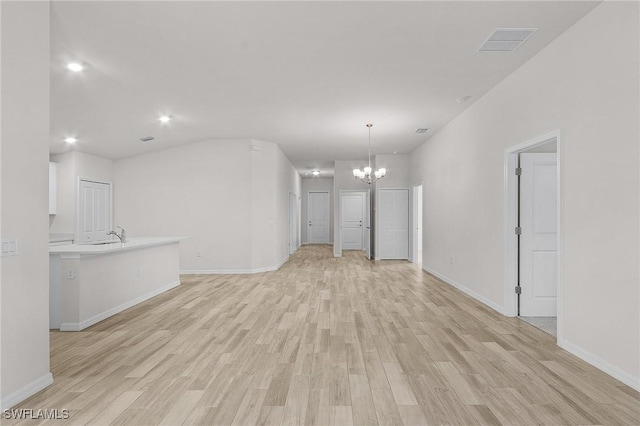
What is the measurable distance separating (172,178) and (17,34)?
18.1ft

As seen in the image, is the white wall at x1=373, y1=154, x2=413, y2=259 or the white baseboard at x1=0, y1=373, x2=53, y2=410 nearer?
the white baseboard at x1=0, y1=373, x2=53, y2=410

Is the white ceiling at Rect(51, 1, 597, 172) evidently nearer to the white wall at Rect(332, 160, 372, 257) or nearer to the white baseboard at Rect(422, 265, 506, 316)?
the white baseboard at Rect(422, 265, 506, 316)

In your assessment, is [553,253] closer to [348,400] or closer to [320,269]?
[348,400]

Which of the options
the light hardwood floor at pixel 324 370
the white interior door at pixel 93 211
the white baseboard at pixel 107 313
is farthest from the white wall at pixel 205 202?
the light hardwood floor at pixel 324 370

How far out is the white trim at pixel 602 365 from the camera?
2.56 metres

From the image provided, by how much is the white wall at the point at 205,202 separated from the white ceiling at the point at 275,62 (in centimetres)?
111

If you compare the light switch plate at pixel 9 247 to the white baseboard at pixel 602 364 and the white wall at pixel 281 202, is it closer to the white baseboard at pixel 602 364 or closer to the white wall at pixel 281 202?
the white baseboard at pixel 602 364

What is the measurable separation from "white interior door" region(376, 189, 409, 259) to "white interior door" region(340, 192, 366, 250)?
3.40 metres

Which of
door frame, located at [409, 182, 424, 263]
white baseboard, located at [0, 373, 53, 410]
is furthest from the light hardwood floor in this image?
door frame, located at [409, 182, 424, 263]

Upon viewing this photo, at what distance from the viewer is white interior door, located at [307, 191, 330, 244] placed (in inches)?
595

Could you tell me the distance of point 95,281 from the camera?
4.27 metres

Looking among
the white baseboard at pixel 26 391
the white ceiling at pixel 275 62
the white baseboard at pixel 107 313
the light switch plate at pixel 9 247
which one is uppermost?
the white ceiling at pixel 275 62

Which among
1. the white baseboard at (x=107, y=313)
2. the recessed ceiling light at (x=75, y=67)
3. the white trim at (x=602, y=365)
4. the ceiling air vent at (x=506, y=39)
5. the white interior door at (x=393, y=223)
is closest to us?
the white trim at (x=602, y=365)

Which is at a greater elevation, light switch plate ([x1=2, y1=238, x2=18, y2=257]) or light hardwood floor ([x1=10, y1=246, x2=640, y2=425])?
light switch plate ([x1=2, y1=238, x2=18, y2=257])
